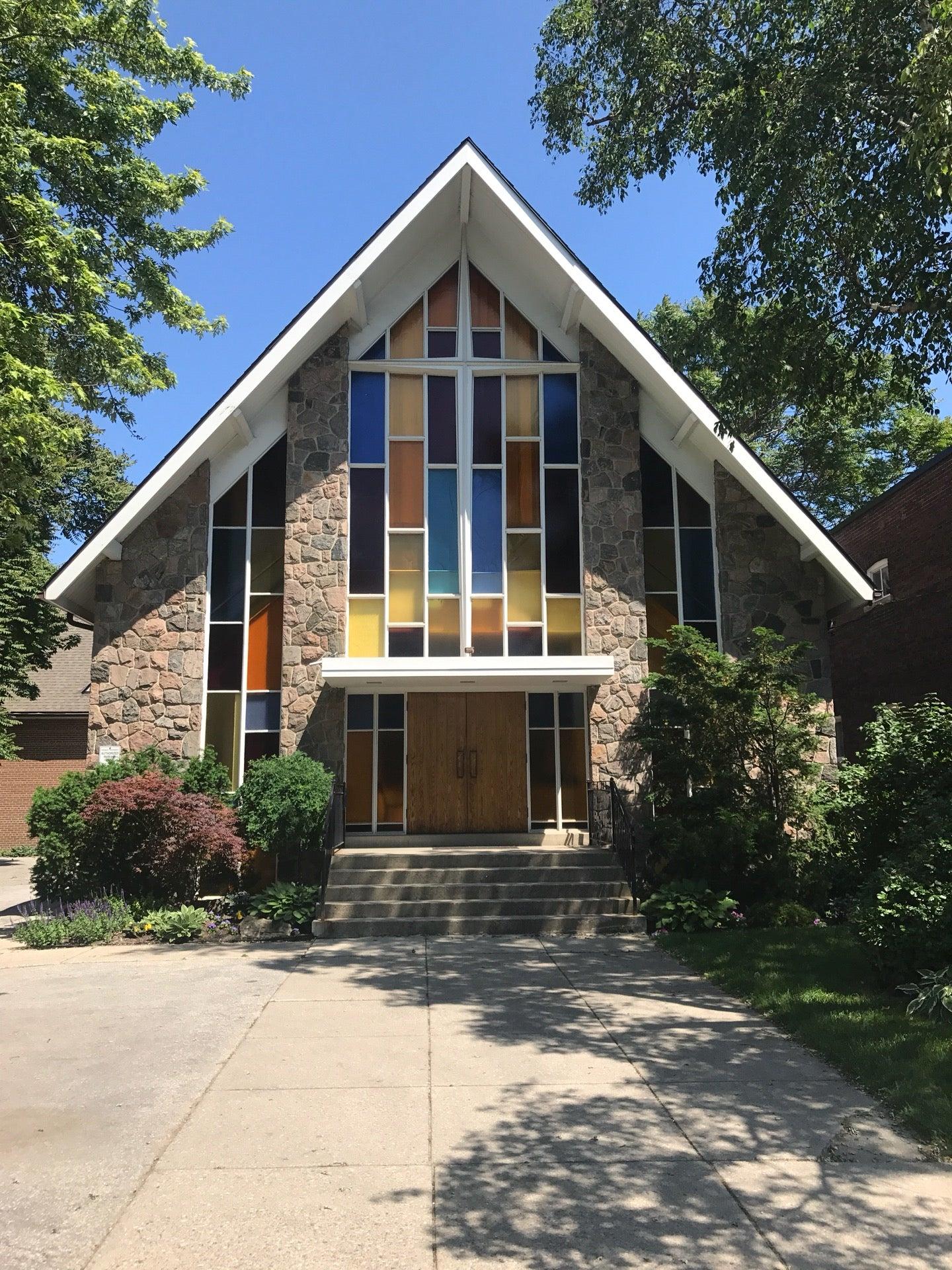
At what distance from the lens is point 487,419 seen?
14.7 meters

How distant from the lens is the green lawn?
5.56 meters

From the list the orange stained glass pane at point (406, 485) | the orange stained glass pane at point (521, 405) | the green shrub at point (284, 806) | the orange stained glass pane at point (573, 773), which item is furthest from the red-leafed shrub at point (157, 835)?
the orange stained glass pane at point (521, 405)

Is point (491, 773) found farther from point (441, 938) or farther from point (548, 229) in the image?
point (548, 229)

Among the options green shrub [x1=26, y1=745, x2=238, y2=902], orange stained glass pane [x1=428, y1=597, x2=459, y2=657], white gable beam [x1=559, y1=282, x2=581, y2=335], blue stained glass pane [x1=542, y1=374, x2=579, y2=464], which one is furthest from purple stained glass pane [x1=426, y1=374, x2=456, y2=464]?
green shrub [x1=26, y1=745, x2=238, y2=902]

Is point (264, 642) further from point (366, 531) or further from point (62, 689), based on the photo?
point (62, 689)

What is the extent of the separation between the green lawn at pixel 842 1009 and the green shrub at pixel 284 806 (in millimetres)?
4408

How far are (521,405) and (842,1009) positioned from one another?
9.98m

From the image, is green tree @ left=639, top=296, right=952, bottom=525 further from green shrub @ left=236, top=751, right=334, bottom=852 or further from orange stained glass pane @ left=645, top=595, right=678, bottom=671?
green shrub @ left=236, top=751, right=334, bottom=852

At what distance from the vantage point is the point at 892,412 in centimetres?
2822

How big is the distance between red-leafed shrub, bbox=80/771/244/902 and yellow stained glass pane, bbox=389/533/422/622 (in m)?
3.75

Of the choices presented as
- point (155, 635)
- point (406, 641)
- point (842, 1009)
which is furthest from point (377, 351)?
point (842, 1009)

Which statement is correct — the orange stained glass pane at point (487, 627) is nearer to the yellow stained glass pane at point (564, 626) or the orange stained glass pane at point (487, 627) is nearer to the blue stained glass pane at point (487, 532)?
the blue stained glass pane at point (487, 532)

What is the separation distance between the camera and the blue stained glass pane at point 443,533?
1423 centimetres

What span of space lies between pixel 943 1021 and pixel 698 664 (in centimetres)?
580
